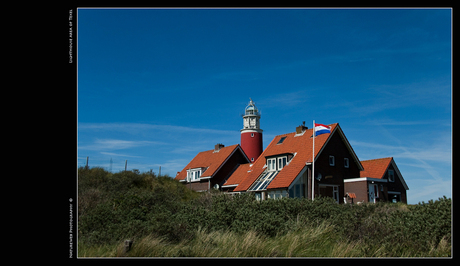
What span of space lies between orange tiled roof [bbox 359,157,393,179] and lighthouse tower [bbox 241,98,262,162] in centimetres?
1570

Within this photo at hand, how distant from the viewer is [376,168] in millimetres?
32719

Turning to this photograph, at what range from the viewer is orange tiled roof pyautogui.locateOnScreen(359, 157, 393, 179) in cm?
3189

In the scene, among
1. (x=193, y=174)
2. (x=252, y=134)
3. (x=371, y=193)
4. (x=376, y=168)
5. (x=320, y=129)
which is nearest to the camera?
(x=320, y=129)

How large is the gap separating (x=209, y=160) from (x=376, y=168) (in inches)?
675

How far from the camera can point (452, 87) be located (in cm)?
→ 744

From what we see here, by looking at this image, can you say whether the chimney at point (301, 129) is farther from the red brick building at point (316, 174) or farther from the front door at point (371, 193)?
the front door at point (371, 193)

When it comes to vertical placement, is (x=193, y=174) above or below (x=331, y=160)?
below

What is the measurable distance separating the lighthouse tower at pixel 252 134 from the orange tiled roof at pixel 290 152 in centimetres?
1205

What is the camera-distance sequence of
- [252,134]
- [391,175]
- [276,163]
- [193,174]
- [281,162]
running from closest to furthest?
[281,162]
[276,163]
[391,175]
[193,174]
[252,134]

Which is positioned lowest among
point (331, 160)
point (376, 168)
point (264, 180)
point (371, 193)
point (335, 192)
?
point (371, 193)

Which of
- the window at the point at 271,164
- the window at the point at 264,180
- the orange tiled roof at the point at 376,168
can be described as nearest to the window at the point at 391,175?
the orange tiled roof at the point at 376,168

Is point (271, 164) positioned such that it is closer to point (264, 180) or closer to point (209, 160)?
point (264, 180)

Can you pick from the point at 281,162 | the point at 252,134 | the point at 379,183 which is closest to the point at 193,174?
the point at 252,134

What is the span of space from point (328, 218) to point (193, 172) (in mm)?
28207
